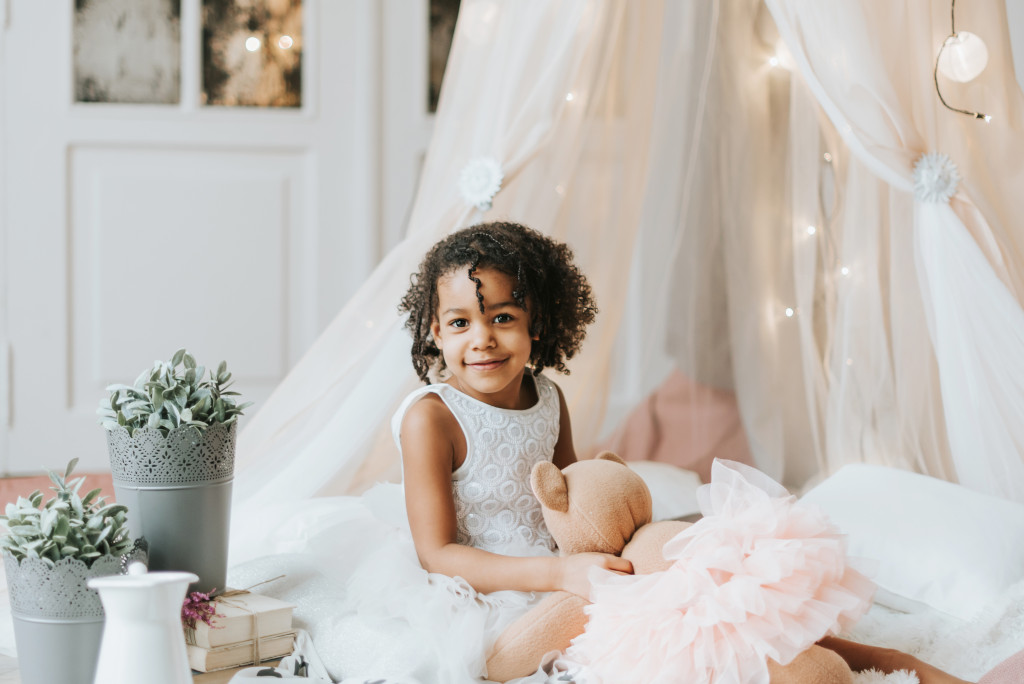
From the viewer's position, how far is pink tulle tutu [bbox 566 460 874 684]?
0.95 m

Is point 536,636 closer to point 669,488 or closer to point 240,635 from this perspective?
point 240,635

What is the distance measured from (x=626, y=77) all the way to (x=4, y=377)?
7.20ft

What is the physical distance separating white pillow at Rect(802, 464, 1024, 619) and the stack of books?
0.91m

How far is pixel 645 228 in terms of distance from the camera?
2336mm

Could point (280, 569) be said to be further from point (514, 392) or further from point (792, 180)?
point (792, 180)

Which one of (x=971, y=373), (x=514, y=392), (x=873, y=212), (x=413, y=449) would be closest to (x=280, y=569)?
(x=413, y=449)

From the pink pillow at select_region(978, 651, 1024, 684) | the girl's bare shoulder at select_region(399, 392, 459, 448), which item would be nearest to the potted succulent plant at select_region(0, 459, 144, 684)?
the girl's bare shoulder at select_region(399, 392, 459, 448)

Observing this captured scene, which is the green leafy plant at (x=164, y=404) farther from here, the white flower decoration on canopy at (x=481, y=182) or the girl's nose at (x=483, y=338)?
the white flower decoration on canopy at (x=481, y=182)

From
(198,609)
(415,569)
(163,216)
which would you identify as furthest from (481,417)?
(163,216)

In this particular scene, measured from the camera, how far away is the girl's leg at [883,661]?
1.11 meters

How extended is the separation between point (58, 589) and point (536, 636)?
21.9 inches

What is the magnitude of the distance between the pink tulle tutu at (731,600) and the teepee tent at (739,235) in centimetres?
77

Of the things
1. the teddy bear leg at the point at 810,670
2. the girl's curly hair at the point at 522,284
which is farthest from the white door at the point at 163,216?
the teddy bear leg at the point at 810,670

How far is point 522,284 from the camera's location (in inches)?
53.8
